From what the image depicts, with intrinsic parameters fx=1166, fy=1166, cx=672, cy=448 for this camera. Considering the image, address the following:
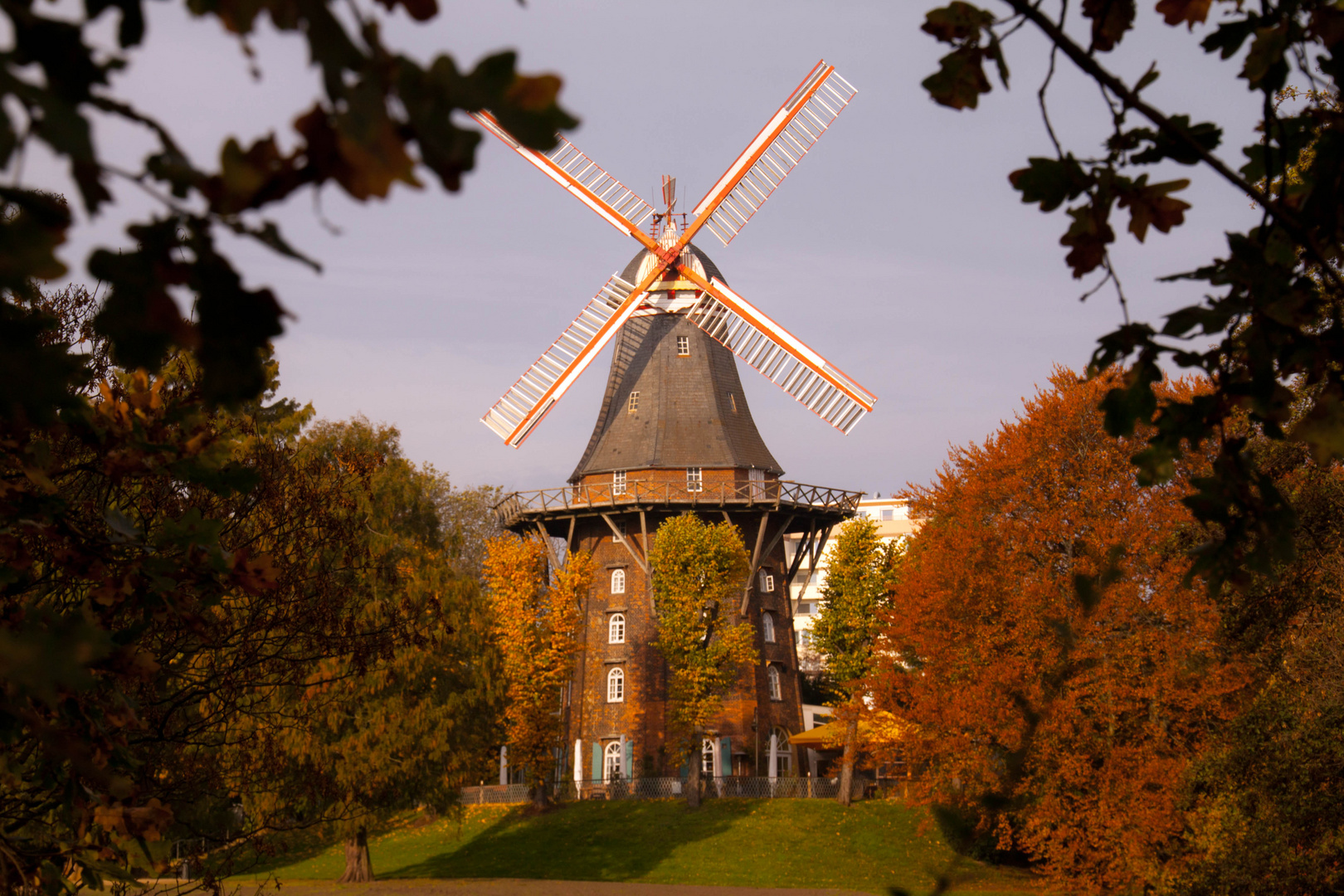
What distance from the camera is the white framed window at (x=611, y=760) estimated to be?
→ 3806 cm

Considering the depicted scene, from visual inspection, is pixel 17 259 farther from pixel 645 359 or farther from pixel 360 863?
pixel 645 359

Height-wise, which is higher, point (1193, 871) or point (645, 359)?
point (645, 359)

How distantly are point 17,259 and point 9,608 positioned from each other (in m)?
2.98

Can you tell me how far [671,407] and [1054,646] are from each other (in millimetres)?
25373

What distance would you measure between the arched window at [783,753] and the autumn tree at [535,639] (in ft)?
23.7

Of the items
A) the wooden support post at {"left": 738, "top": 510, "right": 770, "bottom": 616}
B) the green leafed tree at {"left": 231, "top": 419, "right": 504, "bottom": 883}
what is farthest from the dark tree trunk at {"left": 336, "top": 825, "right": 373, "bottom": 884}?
the wooden support post at {"left": 738, "top": 510, "right": 770, "bottom": 616}

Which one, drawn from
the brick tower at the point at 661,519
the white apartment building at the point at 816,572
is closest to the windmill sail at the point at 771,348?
the brick tower at the point at 661,519

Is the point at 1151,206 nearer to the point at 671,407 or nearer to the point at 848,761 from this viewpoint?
the point at 848,761

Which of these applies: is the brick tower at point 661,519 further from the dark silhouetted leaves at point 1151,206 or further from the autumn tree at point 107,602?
the dark silhouetted leaves at point 1151,206

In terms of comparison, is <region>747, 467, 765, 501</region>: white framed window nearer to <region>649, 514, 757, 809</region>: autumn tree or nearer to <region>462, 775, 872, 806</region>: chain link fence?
<region>649, 514, 757, 809</region>: autumn tree

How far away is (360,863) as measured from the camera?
27062 mm

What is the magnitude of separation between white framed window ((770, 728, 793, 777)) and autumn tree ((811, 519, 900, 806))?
8.28ft

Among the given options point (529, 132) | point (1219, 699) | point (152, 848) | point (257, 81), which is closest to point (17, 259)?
point (257, 81)

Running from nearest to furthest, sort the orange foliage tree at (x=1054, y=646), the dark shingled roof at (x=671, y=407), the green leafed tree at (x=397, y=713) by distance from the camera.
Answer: the orange foliage tree at (x=1054, y=646)
the green leafed tree at (x=397, y=713)
the dark shingled roof at (x=671, y=407)
